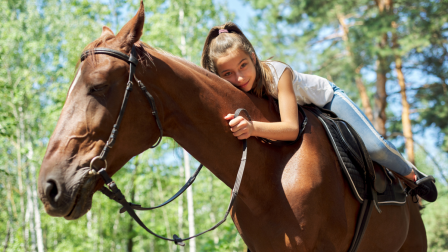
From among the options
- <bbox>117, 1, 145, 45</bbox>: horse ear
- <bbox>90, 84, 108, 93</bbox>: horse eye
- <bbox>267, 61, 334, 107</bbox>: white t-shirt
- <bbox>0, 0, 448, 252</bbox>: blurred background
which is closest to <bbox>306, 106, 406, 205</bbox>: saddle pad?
<bbox>267, 61, 334, 107</bbox>: white t-shirt

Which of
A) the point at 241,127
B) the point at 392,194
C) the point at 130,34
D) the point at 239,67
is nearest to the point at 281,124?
the point at 241,127

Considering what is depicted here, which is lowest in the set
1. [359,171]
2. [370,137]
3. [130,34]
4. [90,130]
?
[359,171]

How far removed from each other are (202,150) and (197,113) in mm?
243

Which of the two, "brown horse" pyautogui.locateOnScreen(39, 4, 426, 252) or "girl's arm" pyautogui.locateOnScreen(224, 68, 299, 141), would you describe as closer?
"brown horse" pyautogui.locateOnScreen(39, 4, 426, 252)

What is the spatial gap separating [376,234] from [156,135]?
1872 millimetres

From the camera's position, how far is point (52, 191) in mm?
1658

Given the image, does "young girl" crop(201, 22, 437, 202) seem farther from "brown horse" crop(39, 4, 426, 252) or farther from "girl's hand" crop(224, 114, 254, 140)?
"brown horse" crop(39, 4, 426, 252)

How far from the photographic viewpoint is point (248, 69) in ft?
7.93

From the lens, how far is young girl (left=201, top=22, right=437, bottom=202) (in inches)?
86.0

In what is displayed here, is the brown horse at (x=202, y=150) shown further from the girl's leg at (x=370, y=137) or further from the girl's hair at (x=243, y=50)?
the girl's leg at (x=370, y=137)

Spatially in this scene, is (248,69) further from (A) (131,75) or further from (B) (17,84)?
(B) (17,84)

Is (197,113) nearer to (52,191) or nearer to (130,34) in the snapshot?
(130,34)

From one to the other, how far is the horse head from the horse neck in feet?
0.53

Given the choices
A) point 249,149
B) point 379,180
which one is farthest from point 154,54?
point 379,180
